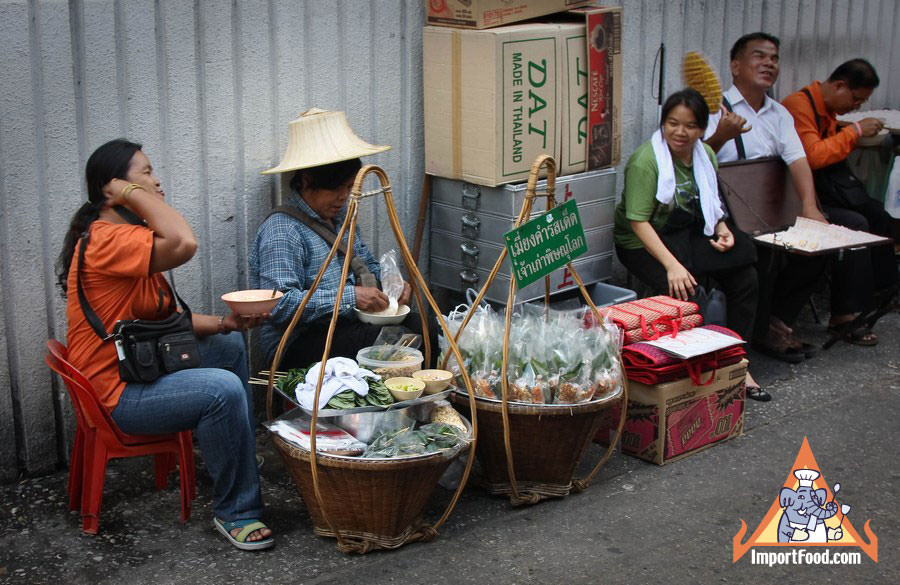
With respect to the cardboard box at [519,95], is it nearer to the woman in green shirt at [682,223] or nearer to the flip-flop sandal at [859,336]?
the woman in green shirt at [682,223]

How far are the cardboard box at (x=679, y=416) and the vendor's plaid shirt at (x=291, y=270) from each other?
4.29 feet

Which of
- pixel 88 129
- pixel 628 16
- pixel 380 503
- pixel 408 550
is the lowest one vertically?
pixel 408 550

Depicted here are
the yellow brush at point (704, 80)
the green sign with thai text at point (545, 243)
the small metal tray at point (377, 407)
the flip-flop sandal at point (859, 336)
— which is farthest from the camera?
the flip-flop sandal at point (859, 336)

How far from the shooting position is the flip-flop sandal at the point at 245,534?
3514 mm

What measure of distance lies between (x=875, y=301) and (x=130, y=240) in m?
4.58

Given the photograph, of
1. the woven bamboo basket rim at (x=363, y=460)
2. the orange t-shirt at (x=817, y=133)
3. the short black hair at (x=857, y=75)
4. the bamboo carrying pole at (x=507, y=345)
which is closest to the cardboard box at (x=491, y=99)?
the bamboo carrying pole at (x=507, y=345)

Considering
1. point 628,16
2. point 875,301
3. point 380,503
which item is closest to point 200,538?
point 380,503

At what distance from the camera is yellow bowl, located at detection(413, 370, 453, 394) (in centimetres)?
365

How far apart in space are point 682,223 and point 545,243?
144 centimetres

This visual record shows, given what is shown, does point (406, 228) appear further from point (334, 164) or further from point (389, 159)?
point (334, 164)

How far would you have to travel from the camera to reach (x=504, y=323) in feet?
13.1

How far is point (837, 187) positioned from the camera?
6.21 m

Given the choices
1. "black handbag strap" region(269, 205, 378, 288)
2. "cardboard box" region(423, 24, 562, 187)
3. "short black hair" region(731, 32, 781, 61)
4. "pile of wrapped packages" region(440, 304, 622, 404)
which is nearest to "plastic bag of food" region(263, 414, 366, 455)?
"pile of wrapped packages" region(440, 304, 622, 404)

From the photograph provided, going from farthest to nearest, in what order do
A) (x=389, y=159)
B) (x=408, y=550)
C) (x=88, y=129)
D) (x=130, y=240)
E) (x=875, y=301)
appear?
(x=875, y=301), (x=389, y=159), (x=88, y=129), (x=408, y=550), (x=130, y=240)
